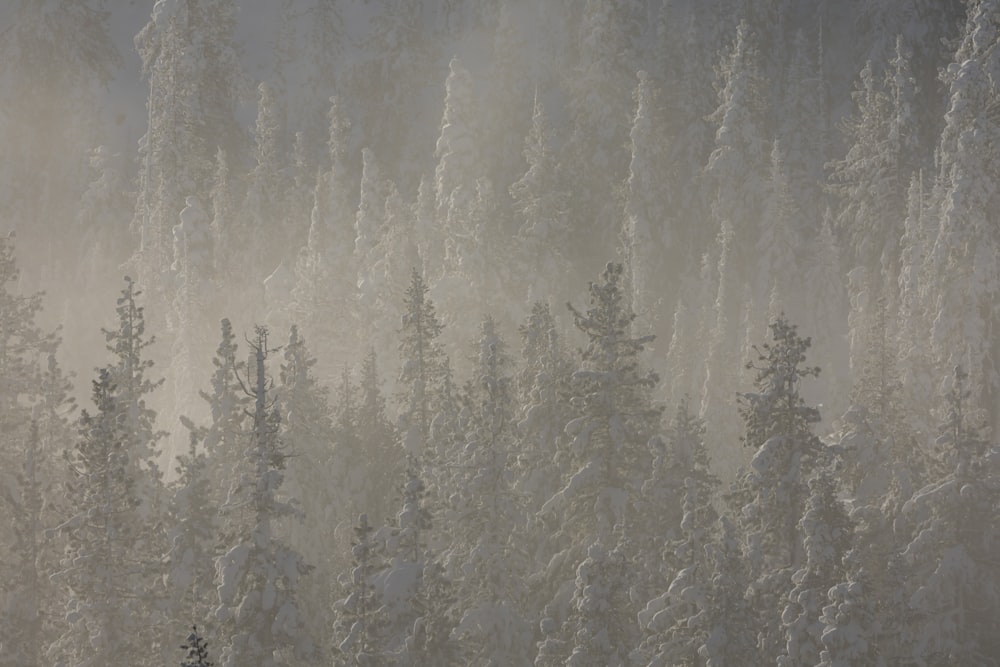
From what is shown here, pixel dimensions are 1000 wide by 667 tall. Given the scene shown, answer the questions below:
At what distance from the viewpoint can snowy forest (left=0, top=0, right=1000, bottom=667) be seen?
29.2m

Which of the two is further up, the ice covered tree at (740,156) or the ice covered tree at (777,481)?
the ice covered tree at (740,156)

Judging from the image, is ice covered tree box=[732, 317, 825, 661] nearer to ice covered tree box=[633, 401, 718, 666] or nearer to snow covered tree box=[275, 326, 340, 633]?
ice covered tree box=[633, 401, 718, 666]

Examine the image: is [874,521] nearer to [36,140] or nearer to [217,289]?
[217,289]

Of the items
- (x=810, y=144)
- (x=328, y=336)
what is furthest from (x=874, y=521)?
(x=810, y=144)

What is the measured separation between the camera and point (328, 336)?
234 feet

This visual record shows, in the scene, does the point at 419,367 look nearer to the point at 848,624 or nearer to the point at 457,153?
the point at 848,624

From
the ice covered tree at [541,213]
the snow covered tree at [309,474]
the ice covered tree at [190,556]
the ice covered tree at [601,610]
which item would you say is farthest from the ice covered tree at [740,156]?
the ice covered tree at [601,610]

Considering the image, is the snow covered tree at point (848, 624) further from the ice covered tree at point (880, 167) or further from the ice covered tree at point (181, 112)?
the ice covered tree at point (181, 112)

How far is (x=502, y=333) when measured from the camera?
203ft

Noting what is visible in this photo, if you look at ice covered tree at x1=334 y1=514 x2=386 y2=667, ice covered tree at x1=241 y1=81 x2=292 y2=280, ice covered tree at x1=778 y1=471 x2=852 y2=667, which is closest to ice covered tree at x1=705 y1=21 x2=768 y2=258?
ice covered tree at x1=241 y1=81 x2=292 y2=280

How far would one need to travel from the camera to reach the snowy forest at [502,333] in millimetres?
29188

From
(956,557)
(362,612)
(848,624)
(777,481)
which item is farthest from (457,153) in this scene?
(848,624)

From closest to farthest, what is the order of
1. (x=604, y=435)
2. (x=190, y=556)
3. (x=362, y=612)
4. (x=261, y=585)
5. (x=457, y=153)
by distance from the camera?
(x=362, y=612) → (x=261, y=585) → (x=604, y=435) → (x=190, y=556) → (x=457, y=153)

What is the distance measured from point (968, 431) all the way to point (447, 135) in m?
45.2
